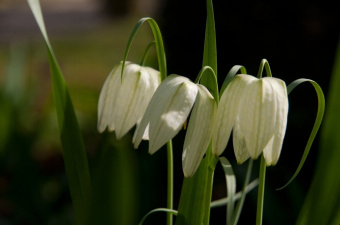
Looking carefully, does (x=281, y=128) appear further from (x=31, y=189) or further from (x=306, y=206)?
(x=31, y=189)

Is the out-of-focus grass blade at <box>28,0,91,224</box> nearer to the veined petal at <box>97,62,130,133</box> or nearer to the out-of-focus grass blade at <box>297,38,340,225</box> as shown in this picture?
the veined petal at <box>97,62,130,133</box>

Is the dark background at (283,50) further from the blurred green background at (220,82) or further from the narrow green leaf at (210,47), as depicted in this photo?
the narrow green leaf at (210,47)

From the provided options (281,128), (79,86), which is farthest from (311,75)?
(79,86)

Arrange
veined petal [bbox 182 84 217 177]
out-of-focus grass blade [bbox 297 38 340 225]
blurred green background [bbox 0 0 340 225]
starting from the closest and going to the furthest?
veined petal [bbox 182 84 217 177]
out-of-focus grass blade [bbox 297 38 340 225]
blurred green background [bbox 0 0 340 225]

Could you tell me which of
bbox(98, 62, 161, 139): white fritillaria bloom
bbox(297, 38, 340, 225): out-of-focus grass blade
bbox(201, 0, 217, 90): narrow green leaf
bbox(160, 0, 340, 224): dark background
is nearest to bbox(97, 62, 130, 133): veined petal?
bbox(98, 62, 161, 139): white fritillaria bloom

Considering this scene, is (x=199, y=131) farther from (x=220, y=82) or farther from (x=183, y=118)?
(x=220, y=82)
